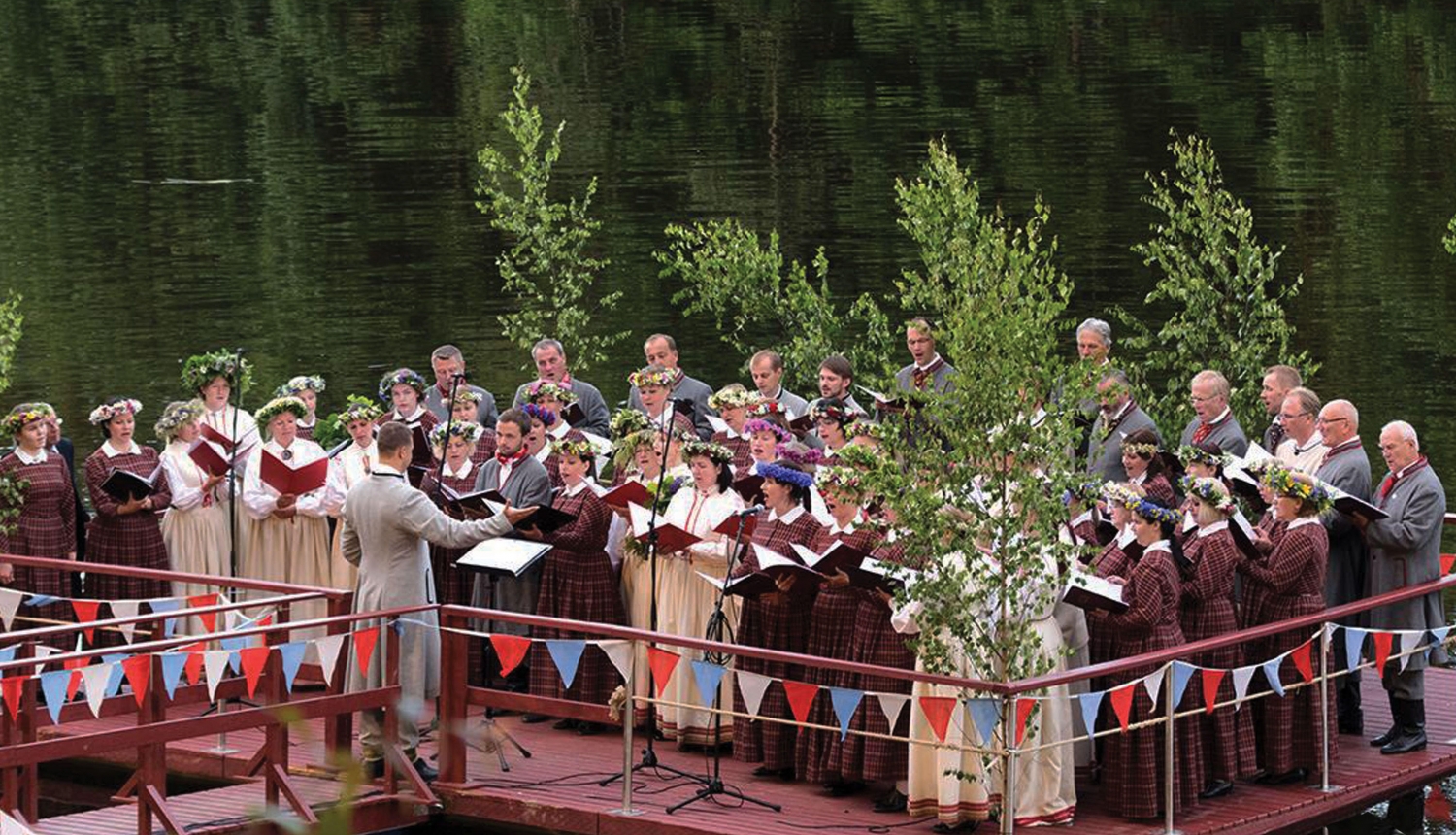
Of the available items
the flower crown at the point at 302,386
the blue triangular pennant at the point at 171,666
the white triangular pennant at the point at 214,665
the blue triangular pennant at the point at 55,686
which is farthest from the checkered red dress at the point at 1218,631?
the flower crown at the point at 302,386

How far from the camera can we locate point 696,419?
16.1 m

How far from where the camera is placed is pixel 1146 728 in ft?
38.7

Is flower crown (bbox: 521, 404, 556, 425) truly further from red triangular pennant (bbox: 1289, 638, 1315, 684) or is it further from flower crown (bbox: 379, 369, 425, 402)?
red triangular pennant (bbox: 1289, 638, 1315, 684)

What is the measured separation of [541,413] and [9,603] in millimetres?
3055

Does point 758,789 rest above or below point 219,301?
below

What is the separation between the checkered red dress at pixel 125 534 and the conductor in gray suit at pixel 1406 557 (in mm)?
6693

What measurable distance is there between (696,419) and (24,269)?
19.6m

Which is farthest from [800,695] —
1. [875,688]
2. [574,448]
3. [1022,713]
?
[574,448]

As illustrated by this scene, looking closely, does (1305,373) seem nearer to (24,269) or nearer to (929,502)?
(929,502)

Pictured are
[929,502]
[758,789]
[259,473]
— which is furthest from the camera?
[259,473]

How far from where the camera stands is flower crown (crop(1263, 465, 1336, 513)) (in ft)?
39.4

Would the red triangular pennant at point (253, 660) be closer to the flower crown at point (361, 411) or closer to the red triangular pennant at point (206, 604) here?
the red triangular pennant at point (206, 604)

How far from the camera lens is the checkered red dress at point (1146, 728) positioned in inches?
459

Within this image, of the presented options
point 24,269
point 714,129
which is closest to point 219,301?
point 24,269
